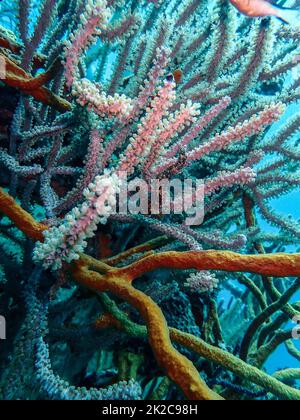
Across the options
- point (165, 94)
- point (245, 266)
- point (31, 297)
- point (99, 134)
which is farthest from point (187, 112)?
point (31, 297)

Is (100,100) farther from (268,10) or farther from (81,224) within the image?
(268,10)

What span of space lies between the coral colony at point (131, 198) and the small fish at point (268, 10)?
0.20 meters

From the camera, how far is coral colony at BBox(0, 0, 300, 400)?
1450mm

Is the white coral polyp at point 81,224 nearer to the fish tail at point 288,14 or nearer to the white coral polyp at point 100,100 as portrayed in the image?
the white coral polyp at point 100,100

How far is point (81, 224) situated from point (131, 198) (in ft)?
2.26

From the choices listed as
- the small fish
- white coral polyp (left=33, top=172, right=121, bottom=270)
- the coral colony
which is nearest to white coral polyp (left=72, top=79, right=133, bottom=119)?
the coral colony

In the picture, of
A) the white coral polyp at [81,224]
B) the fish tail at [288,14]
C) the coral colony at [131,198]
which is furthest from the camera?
the fish tail at [288,14]

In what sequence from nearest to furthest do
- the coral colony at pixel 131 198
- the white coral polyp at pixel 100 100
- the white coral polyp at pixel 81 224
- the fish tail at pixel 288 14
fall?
the white coral polyp at pixel 81 224 → the coral colony at pixel 131 198 → the white coral polyp at pixel 100 100 → the fish tail at pixel 288 14

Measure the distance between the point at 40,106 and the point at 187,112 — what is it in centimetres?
113

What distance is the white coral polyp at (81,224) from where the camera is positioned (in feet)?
4.19

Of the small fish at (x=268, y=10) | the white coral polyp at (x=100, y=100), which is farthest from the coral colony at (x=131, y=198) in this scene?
the small fish at (x=268, y=10)

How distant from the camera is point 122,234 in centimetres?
256

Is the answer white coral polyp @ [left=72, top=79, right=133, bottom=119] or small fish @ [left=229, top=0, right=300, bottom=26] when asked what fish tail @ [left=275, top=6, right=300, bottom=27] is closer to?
small fish @ [left=229, top=0, right=300, bottom=26]

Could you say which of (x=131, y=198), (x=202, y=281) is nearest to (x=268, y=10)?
(x=131, y=198)
